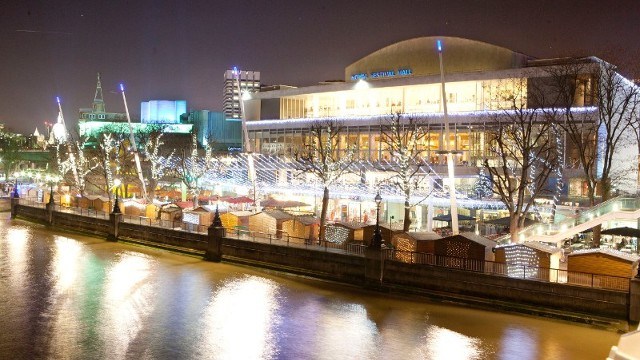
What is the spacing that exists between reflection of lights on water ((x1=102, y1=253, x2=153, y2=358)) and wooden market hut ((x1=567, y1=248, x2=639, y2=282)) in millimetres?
15668

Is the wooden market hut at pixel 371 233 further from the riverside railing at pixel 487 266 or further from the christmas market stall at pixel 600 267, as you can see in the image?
the christmas market stall at pixel 600 267

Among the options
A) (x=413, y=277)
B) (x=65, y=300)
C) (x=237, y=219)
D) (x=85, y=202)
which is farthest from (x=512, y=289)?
(x=85, y=202)

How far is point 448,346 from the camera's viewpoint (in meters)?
18.5

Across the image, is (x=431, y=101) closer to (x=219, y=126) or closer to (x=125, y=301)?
(x=125, y=301)

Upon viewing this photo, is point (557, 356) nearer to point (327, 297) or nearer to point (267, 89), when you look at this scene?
point (327, 297)

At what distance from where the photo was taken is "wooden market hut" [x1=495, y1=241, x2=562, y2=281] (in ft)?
79.1

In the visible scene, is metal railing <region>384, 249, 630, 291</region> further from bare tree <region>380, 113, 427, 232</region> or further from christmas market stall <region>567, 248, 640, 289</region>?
bare tree <region>380, 113, 427, 232</region>

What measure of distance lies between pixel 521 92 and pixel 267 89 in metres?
34.5

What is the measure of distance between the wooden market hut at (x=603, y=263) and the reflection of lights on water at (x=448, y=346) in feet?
19.7

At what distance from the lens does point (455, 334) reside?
19.8 meters

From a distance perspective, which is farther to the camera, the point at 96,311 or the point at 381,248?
the point at 381,248

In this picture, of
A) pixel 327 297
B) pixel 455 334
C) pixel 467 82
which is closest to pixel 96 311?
pixel 327 297

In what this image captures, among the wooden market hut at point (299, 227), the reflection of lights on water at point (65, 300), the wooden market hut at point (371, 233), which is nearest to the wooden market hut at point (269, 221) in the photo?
the wooden market hut at point (299, 227)

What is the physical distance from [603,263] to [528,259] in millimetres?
2898
